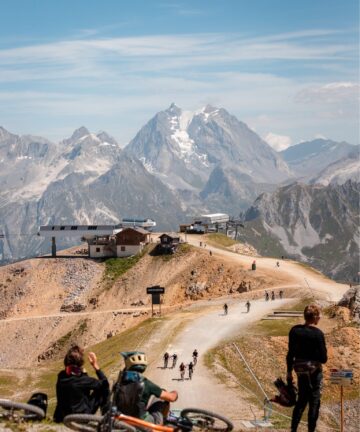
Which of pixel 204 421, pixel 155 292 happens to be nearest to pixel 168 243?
pixel 155 292

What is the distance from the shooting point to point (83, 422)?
16.6m

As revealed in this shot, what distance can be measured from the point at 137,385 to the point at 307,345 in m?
4.94

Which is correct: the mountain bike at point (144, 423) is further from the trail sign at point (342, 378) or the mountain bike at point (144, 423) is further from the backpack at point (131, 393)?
the trail sign at point (342, 378)

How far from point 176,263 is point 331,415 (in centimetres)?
8123

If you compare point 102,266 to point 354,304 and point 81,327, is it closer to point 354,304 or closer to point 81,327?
point 81,327

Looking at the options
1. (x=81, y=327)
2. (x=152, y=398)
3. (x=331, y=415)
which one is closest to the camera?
(x=152, y=398)

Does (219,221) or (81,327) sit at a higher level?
(219,221)

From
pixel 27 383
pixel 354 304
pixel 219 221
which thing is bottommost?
pixel 27 383

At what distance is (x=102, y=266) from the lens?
5143 inches

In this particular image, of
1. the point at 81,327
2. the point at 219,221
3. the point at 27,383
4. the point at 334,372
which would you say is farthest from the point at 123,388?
the point at 219,221

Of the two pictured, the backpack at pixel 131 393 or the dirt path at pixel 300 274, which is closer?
the backpack at pixel 131 393

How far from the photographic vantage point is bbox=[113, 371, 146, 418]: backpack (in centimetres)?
1612

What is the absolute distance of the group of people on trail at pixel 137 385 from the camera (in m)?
16.2

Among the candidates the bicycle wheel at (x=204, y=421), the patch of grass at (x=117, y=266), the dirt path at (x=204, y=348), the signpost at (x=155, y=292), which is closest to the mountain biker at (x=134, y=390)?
the bicycle wheel at (x=204, y=421)
